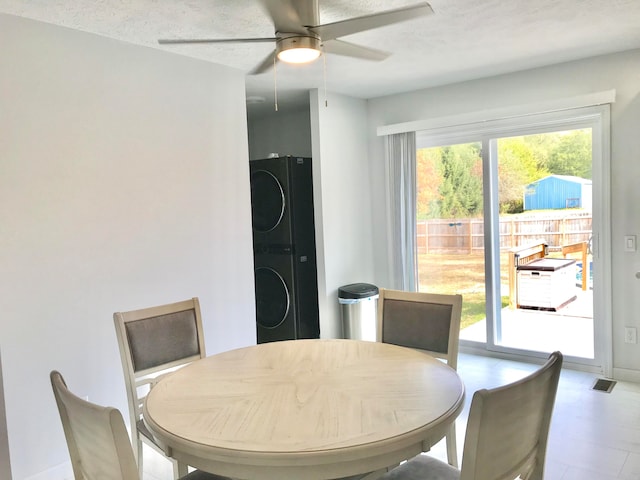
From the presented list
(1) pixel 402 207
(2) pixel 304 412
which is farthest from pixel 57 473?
(1) pixel 402 207

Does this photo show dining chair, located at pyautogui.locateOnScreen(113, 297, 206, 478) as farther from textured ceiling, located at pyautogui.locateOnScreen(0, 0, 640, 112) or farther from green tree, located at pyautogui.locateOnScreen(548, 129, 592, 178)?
green tree, located at pyautogui.locateOnScreen(548, 129, 592, 178)

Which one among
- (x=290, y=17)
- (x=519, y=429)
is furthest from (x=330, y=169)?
(x=519, y=429)

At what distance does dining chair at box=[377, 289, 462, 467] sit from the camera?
2.23 metres

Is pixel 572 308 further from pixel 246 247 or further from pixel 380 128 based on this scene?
pixel 246 247

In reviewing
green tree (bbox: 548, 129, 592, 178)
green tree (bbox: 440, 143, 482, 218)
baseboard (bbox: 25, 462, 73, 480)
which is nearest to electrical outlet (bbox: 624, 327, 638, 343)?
green tree (bbox: 548, 129, 592, 178)

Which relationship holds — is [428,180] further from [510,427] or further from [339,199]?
[510,427]

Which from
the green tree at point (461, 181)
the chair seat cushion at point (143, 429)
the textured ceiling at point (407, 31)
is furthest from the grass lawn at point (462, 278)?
the chair seat cushion at point (143, 429)

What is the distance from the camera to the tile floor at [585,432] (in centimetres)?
243

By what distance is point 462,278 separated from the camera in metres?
4.40

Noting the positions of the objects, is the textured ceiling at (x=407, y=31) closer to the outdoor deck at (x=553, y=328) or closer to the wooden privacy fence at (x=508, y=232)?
the wooden privacy fence at (x=508, y=232)

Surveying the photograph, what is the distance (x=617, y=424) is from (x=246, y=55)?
3.13 m

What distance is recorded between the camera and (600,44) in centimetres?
324

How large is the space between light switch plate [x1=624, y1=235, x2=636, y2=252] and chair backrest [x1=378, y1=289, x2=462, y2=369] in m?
2.00

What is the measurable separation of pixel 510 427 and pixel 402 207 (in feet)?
10.9
